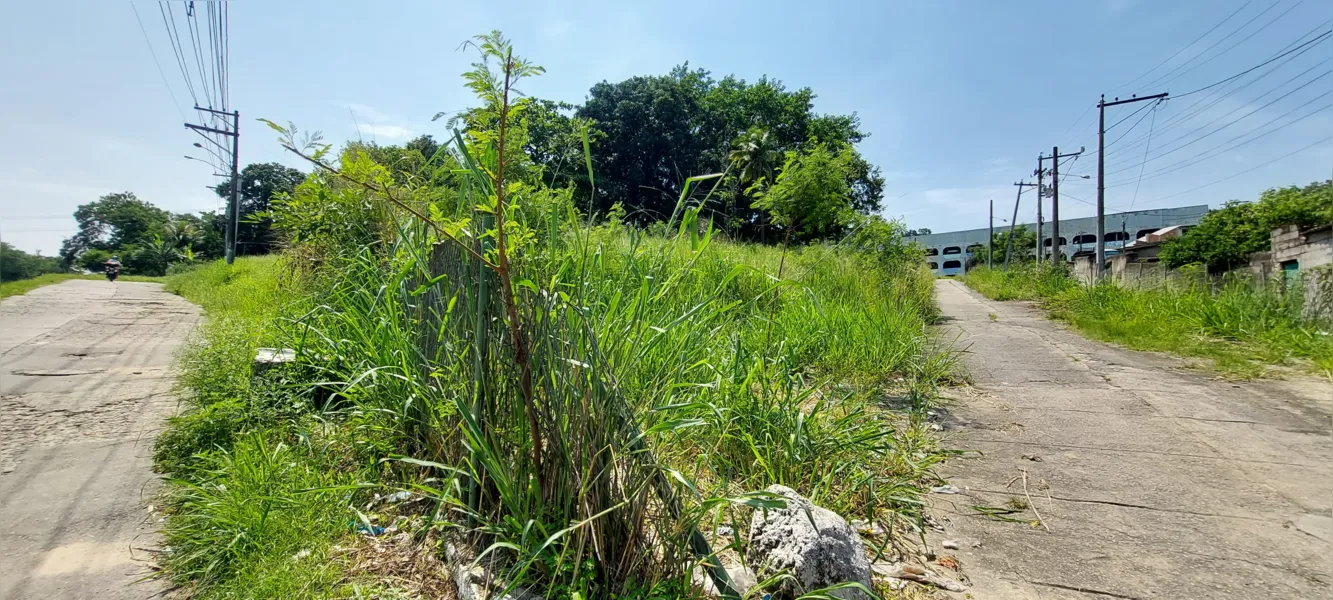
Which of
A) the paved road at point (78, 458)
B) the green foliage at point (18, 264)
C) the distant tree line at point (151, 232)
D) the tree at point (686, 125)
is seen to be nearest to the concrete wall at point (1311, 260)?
the paved road at point (78, 458)

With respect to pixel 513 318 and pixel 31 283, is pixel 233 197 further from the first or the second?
pixel 513 318

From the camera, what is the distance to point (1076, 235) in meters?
43.0

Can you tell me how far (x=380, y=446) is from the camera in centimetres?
230

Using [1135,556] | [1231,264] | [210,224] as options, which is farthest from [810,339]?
[210,224]

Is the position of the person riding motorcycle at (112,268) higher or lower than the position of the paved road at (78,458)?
higher

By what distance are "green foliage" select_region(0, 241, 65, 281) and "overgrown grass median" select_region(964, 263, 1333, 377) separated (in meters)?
9.55

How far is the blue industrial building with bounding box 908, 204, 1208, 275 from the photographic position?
2195 centimetres

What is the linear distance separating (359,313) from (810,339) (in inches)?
124

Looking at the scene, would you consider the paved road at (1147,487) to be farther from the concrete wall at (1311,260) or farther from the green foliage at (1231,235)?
the green foliage at (1231,235)

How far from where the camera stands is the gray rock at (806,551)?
162cm

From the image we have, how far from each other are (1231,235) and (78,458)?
78.7ft

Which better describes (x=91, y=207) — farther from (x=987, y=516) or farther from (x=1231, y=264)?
(x=1231, y=264)

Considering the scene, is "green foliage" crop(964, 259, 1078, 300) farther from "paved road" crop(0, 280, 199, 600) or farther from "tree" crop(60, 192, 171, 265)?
"tree" crop(60, 192, 171, 265)

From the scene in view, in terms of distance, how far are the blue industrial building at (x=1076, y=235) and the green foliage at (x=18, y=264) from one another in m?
13.5
